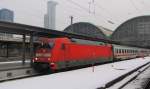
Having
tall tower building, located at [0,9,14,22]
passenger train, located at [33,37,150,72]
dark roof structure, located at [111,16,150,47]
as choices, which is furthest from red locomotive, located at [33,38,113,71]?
dark roof structure, located at [111,16,150,47]

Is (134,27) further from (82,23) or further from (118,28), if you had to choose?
(82,23)

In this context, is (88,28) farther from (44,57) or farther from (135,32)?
(44,57)

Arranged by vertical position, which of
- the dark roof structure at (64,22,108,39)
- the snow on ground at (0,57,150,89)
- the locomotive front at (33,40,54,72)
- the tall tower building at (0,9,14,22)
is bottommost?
the snow on ground at (0,57,150,89)

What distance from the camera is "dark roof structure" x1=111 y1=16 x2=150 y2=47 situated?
4579 inches

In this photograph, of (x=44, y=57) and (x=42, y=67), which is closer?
(x=42, y=67)

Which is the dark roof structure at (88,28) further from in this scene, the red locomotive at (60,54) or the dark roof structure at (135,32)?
the red locomotive at (60,54)

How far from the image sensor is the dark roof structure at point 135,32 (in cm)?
11631

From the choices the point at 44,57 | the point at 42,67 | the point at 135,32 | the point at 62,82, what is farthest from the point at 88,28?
the point at 62,82

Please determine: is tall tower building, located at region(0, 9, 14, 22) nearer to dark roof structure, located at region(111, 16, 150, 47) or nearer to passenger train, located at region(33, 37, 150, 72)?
passenger train, located at region(33, 37, 150, 72)

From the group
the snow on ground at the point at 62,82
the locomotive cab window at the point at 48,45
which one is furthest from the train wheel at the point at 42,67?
the snow on ground at the point at 62,82

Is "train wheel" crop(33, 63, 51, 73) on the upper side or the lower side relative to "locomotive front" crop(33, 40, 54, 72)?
lower

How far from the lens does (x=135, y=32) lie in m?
117

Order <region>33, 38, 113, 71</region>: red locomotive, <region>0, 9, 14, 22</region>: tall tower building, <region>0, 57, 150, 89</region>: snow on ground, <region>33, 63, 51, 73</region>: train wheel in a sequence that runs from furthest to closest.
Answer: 1. <region>0, 9, 14, 22</region>: tall tower building
2. <region>33, 38, 113, 71</region>: red locomotive
3. <region>33, 63, 51, 73</region>: train wheel
4. <region>0, 57, 150, 89</region>: snow on ground

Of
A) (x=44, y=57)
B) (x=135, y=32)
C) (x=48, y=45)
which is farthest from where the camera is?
(x=135, y=32)
